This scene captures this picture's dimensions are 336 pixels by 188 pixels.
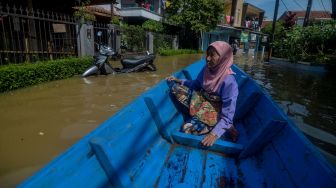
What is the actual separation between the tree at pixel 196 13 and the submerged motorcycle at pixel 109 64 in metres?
16.4

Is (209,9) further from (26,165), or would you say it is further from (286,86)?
(26,165)

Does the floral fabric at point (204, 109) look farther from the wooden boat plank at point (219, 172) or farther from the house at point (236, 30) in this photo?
the house at point (236, 30)

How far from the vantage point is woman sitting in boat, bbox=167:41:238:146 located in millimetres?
2846

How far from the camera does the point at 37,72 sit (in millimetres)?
7246

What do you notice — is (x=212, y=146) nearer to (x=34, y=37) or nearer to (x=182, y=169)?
(x=182, y=169)

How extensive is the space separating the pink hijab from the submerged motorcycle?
6.37 meters

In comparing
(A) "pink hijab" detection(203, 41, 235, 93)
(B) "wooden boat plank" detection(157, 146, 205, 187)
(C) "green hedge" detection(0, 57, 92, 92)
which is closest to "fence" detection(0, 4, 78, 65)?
(C) "green hedge" detection(0, 57, 92, 92)

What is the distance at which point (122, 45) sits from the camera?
16781 mm

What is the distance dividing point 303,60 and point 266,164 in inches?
623

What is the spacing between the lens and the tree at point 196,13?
25453 millimetres

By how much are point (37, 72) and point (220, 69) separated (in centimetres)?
604

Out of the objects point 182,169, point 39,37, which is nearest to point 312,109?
point 182,169

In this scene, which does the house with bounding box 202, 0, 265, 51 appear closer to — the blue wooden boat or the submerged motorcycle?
the submerged motorcycle

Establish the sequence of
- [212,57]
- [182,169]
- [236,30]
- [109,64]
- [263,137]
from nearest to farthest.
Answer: [182,169], [263,137], [212,57], [109,64], [236,30]
